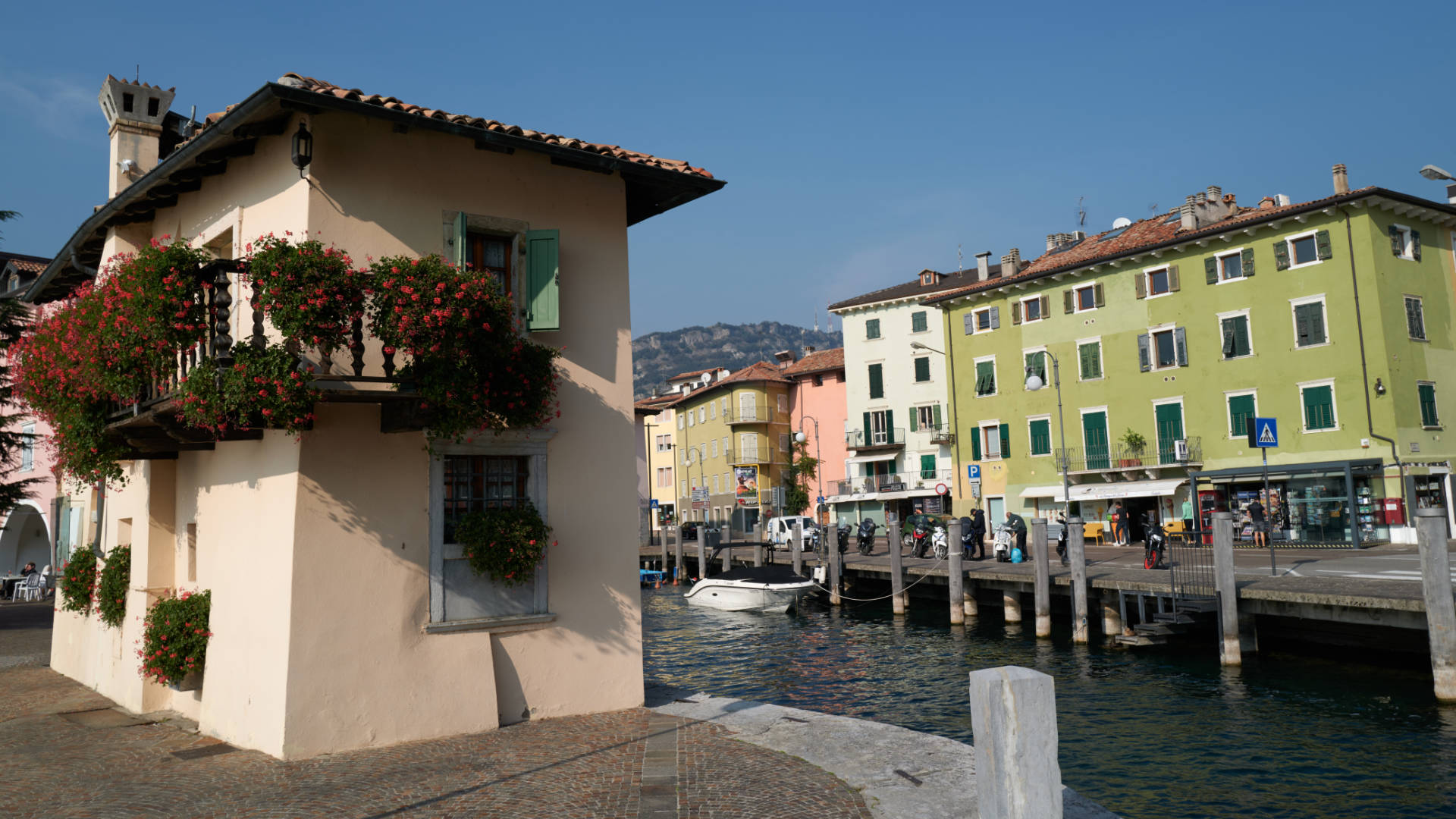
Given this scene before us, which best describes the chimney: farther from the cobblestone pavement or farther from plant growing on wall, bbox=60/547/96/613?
the cobblestone pavement

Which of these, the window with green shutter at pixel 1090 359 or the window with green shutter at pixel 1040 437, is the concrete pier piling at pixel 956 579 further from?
the window with green shutter at pixel 1040 437

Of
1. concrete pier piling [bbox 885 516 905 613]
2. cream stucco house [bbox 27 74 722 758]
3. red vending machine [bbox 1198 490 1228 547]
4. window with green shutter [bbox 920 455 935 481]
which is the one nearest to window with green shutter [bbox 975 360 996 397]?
window with green shutter [bbox 920 455 935 481]

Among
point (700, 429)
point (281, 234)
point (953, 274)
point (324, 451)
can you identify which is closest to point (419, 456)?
point (324, 451)

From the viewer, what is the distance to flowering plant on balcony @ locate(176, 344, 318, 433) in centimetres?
905

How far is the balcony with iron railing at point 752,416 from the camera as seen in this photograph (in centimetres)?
7000

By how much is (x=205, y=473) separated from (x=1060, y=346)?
39.2m

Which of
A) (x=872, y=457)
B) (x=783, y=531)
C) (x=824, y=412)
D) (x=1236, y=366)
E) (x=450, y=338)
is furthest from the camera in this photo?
(x=824, y=412)

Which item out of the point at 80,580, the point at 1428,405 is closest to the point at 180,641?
the point at 80,580

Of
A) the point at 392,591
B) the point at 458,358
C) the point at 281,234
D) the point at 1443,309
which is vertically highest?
the point at 1443,309

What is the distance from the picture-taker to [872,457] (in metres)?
57.9

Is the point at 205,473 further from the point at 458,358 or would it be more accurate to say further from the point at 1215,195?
the point at 1215,195

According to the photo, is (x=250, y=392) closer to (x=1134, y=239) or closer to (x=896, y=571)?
(x=896, y=571)

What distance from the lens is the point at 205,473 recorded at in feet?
39.8

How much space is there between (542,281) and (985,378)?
130ft
